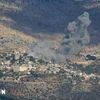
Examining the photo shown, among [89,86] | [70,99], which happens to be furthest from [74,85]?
[70,99]

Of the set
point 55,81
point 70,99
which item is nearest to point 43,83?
point 55,81

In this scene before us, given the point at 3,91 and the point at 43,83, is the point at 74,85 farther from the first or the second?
the point at 3,91

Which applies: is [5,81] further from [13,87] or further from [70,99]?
[70,99]

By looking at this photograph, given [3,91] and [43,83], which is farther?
[43,83]

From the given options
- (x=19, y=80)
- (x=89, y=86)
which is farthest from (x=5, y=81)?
(x=89, y=86)

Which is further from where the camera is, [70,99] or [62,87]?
[62,87]

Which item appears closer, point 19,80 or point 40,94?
point 40,94

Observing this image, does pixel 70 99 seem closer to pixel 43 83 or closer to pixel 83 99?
pixel 83 99
